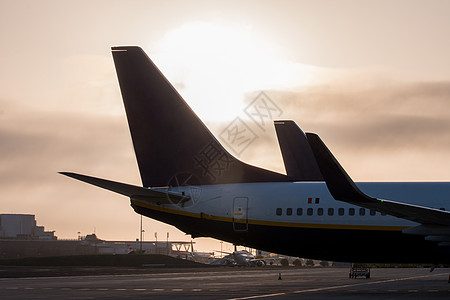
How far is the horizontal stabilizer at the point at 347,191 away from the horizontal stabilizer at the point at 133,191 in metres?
8.94

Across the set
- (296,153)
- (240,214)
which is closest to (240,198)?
(240,214)

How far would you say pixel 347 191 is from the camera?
89.0 ft

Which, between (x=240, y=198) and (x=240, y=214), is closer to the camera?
(x=240, y=214)

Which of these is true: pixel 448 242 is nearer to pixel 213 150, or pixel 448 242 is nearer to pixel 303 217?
pixel 303 217

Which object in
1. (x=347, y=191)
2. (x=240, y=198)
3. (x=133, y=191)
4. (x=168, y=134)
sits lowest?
(x=347, y=191)

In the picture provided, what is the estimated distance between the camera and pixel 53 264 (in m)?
86.9

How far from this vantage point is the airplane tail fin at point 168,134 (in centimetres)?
3519

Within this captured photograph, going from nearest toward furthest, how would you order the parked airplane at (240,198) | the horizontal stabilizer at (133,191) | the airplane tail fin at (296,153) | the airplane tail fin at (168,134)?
1. the horizontal stabilizer at (133,191)
2. the parked airplane at (240,198)
3. the airplane tail fin at (168,134)
4. the airplane tail fin at (296,153)

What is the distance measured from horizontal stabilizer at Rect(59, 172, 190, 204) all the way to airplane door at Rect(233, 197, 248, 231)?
248cm

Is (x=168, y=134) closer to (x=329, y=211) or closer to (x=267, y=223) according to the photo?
(x=267, y=223)

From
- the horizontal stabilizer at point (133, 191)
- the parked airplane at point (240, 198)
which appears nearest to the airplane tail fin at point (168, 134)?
the parked airplane at point (240, 198)

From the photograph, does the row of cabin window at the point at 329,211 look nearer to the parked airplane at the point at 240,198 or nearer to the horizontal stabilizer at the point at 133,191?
the parked airplane at the point at 240,198

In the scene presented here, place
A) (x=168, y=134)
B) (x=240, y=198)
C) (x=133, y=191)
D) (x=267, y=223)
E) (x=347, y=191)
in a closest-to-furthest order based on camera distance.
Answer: (x=347, y=191) < (x=133, y=191) < (x=267, y=223) < (x=240, y=198) < (x=168, y=134)

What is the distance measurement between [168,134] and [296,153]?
13619 mm
